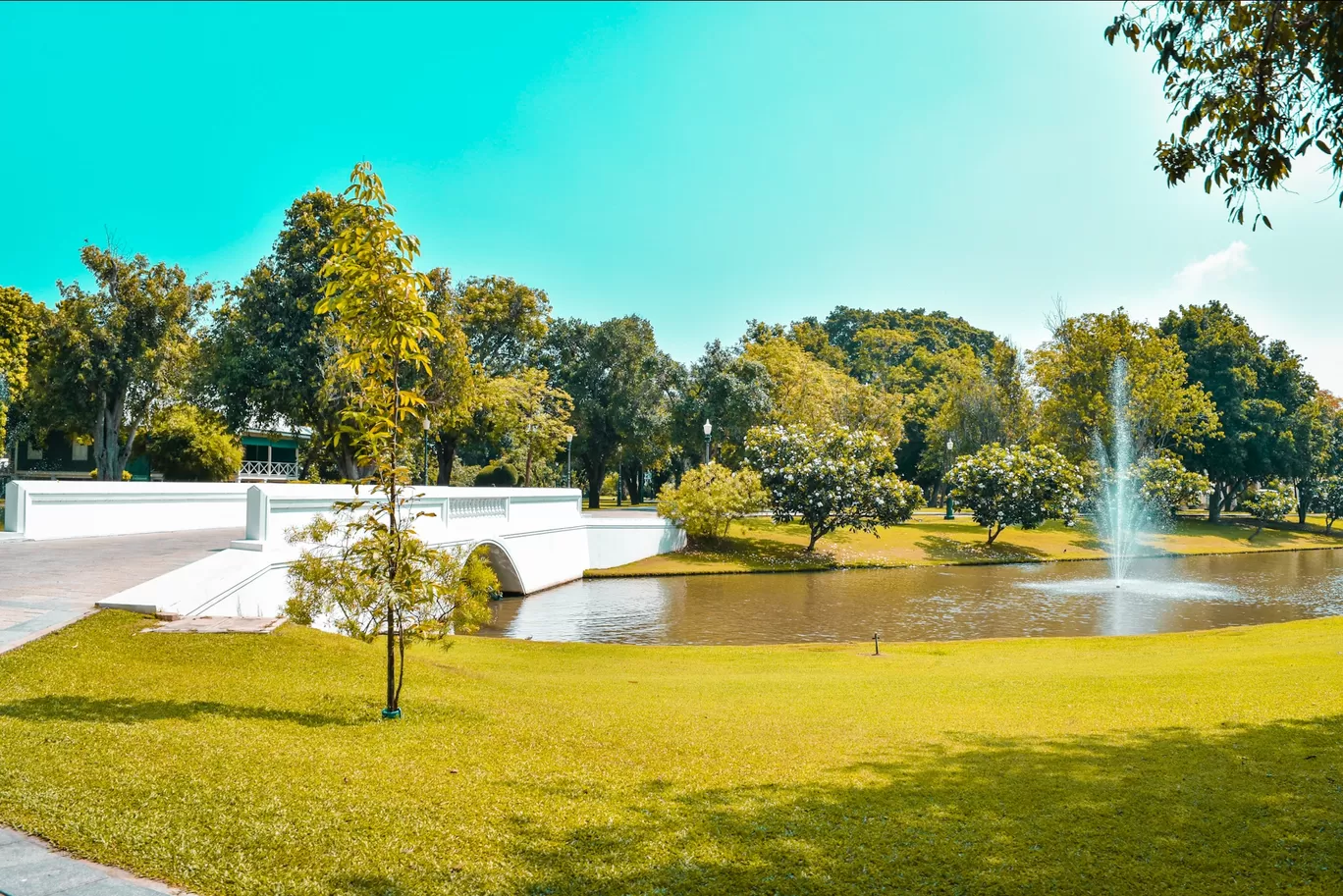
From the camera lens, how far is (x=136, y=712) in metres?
7.02

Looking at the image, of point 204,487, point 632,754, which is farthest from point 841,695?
point 204,487

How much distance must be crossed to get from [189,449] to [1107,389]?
53550 mm

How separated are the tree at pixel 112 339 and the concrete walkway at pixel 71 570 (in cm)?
1666

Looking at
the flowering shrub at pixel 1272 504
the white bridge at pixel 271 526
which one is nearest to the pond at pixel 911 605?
the white bridge at pixel 271 526

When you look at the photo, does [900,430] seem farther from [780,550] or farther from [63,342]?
[63,342]

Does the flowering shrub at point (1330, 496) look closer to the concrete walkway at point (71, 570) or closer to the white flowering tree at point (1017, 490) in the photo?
the white flowering tree at point (1017, 490)

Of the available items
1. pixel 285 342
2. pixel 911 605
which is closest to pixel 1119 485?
pixel 911 605

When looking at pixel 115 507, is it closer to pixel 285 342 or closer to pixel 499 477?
pixel 285 342

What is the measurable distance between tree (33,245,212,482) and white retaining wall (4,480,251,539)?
12097 mm

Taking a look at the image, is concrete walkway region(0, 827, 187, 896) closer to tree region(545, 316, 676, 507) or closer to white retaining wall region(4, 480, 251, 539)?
white retaining wall region(4, 480, 251, 539)

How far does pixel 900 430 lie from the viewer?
56625 millimetres

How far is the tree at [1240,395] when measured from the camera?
59188 mm

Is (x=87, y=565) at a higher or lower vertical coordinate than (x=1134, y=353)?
lower

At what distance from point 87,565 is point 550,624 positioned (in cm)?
1065
